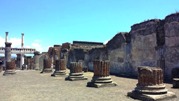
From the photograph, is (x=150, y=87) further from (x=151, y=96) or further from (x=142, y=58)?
(x=142, y=58)

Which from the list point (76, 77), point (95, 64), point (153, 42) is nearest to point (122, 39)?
point (153, 42)

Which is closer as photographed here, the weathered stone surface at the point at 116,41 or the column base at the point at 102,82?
the column base at the point at 102,82

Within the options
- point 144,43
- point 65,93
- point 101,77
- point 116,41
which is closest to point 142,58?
point 144,43

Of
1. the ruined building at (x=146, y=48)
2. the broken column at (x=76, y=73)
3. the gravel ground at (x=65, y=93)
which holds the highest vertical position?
the ruined building at (x=146, y=48)

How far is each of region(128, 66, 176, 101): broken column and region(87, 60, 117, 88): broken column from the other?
276 cm

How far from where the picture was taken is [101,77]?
36.5 ft

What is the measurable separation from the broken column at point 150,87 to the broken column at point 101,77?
2760 millimetres

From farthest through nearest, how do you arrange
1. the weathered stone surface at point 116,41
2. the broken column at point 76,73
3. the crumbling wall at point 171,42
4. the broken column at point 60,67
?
1. the weathered stone surface at point 116,41
2. the broken column at point 60,67
3. the broken column at point 76,73
4. the crumbling wall at point 171,42

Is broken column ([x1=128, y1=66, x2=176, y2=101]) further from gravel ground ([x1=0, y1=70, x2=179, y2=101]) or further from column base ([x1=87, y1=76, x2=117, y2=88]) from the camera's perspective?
column base ([x1=87, y1=76, x2=117, y2=88])

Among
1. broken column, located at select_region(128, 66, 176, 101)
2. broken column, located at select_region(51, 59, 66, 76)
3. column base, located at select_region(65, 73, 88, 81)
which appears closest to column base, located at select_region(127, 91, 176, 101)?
broken column, located at select_region(128, 66, 176, 101)

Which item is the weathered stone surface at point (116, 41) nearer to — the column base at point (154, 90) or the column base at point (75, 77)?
the column base at point (75, 77)

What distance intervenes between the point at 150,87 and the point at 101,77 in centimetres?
360

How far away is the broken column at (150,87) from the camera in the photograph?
294 inches

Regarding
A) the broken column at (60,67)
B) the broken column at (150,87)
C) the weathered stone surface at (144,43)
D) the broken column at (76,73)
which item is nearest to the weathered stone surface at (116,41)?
the weathered stone surface at (144,43)
